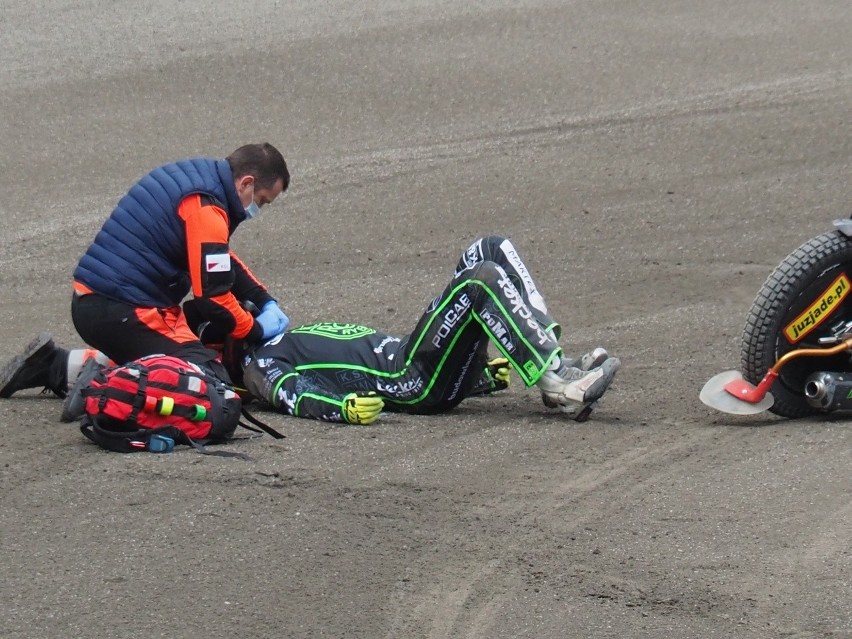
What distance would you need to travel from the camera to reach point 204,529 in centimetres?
542

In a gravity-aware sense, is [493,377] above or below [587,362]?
below

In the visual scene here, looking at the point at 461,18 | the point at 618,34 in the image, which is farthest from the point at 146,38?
the point at 618,34

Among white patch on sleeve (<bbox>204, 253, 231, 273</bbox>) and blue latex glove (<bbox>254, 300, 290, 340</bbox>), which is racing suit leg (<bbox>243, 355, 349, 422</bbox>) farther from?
white patch on sleeve (<bbox>204, 253, 231, 273</bbox>)

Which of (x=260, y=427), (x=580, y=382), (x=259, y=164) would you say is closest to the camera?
(x=260, y=427)

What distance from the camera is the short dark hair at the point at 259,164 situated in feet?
22.4

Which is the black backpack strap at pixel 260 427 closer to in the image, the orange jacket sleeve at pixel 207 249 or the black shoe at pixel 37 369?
the orange jacket sleeve at pixel 207 249

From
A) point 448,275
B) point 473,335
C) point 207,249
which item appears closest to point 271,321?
point 207,249

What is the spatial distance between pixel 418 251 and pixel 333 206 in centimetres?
103

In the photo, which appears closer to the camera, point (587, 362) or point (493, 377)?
point (587, 362)

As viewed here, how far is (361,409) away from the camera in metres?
6.81

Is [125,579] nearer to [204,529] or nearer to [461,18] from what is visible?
[204,529]

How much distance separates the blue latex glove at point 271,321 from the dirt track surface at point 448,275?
540mm

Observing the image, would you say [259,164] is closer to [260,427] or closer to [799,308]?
[260,427]

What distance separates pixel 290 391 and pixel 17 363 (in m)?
1.47
